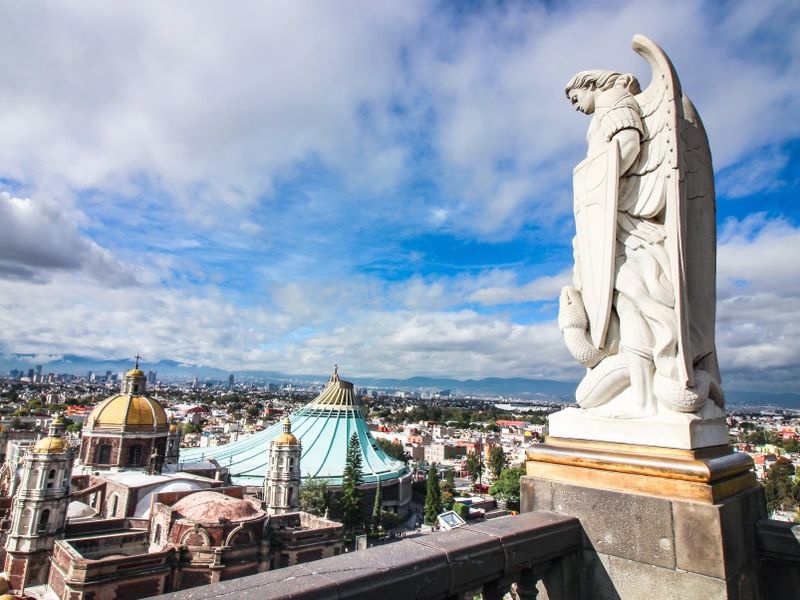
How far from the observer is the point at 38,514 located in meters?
17.1

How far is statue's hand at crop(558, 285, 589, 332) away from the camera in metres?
2.98

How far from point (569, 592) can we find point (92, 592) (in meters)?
15.9

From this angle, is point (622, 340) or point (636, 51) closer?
point (622, 340)

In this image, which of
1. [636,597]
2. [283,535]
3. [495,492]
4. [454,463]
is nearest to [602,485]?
[636,597]

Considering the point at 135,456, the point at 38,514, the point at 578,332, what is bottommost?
the point at 38,514

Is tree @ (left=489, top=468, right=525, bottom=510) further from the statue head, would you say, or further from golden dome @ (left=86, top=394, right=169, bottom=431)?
the statue head

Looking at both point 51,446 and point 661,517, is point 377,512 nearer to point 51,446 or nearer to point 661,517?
point 51,446

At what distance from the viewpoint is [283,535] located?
58.7 feet

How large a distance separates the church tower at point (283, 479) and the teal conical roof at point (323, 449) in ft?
24.8

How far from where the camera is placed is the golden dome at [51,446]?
18.2 metres

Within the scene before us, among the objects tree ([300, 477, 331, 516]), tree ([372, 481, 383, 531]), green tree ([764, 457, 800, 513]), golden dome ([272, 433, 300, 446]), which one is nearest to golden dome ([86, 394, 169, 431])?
golden dome ([272, 433, 300, 446])

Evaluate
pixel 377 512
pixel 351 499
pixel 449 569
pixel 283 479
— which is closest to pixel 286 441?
pixel 283 479

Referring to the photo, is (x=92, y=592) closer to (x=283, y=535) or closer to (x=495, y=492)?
(x=283, y=535)

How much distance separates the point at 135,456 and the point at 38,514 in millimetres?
7890
